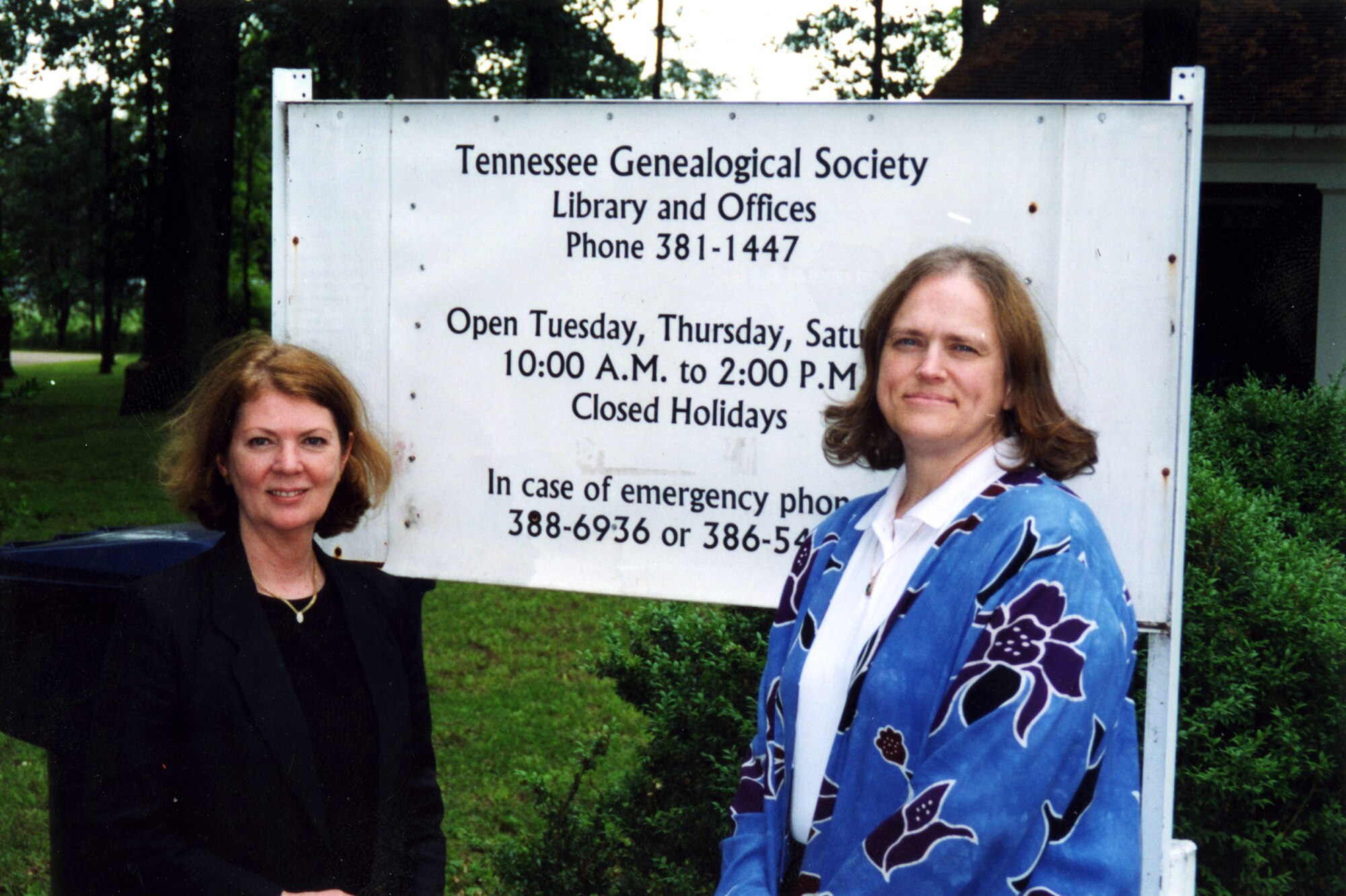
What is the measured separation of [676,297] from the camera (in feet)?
9.14

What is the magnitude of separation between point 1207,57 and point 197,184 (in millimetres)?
10177

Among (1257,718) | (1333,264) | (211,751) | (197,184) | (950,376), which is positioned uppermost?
(197,184)

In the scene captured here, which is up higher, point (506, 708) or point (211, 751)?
point (211, 751)

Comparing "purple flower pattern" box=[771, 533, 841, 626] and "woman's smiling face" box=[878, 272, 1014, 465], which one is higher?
"woman's smiling face" box=[878, 272, 1014, 465]

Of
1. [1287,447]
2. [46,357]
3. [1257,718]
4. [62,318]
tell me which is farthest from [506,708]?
[62,318]

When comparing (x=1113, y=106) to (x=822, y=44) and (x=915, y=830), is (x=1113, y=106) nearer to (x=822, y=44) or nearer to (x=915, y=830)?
(x=915, y=830)

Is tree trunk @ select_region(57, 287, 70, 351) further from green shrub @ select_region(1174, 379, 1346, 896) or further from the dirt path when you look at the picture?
green shrub @ select_region(1174, 379, 1346, 896)

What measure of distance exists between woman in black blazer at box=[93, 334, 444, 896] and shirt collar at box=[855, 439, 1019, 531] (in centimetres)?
98

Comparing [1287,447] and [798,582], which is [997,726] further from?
[1287,447]

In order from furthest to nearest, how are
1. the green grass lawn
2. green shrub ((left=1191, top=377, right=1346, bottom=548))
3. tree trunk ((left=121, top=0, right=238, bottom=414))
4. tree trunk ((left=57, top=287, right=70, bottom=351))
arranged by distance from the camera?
tree trunk ((left=57, top=287, right=70, bottom=351)) → tree trunk ((left=121, top=0, right=238, bottom=414)) → the green grass lawn → green shrub ((left=1191, top=377, right=1346, bottom=548))

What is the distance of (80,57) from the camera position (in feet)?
65.6

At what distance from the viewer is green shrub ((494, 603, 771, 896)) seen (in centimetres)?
372

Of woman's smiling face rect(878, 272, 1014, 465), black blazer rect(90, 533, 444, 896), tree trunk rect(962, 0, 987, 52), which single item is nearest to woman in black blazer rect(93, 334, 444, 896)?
black blazer rect(90, 533, 444, 896)

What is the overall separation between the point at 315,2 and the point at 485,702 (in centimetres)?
1019
